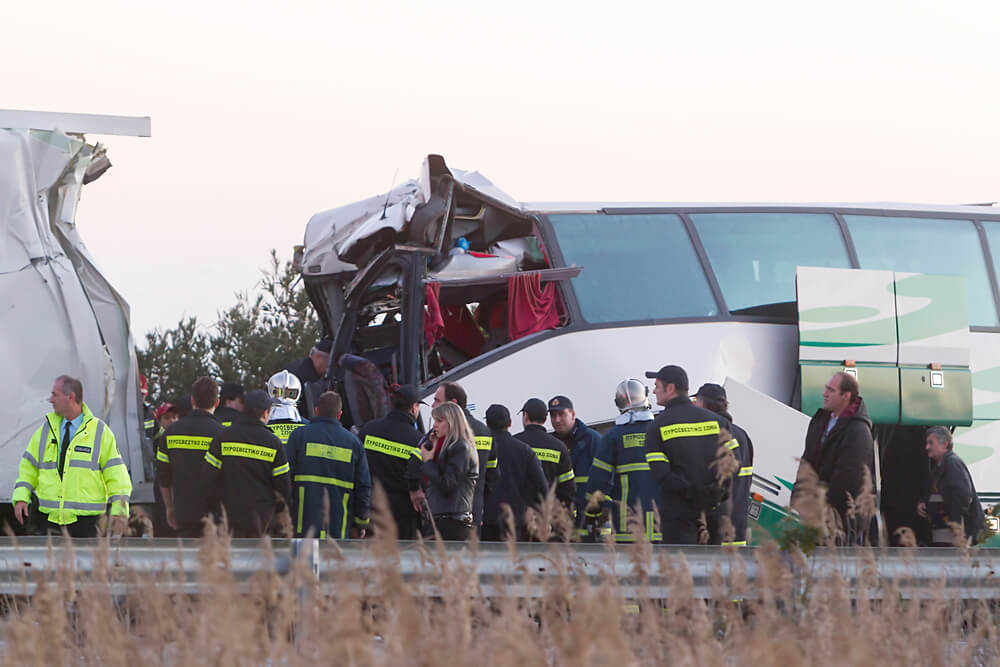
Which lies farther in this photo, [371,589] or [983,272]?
[983,272]

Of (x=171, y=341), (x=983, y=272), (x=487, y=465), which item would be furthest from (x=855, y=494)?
(x=171, y=341)

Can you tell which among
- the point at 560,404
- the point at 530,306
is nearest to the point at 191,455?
the point at 560,404

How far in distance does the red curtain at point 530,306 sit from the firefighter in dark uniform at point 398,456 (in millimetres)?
2353

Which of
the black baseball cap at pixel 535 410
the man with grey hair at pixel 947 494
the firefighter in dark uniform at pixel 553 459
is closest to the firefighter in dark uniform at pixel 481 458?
the firefighter in dark uniform at pixel 553 459

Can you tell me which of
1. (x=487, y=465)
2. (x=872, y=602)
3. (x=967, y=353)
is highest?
(x=967, y=353)

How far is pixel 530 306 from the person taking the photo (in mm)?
11062

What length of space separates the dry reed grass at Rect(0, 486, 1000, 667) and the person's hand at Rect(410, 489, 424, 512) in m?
3.46

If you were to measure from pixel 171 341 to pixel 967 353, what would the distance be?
20243 millimetres

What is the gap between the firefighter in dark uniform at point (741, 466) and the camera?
817 centimetres

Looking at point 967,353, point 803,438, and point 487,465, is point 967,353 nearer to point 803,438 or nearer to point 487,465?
point 803,438

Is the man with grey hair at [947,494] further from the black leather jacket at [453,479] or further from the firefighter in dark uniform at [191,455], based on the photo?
the firefighter in dark uniform at [191,455]

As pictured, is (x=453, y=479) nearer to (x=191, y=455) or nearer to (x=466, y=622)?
(x=191, y=455)

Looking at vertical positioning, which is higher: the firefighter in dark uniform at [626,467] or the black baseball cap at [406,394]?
the black baseball cap at [406,394]

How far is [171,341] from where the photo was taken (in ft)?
94.8
